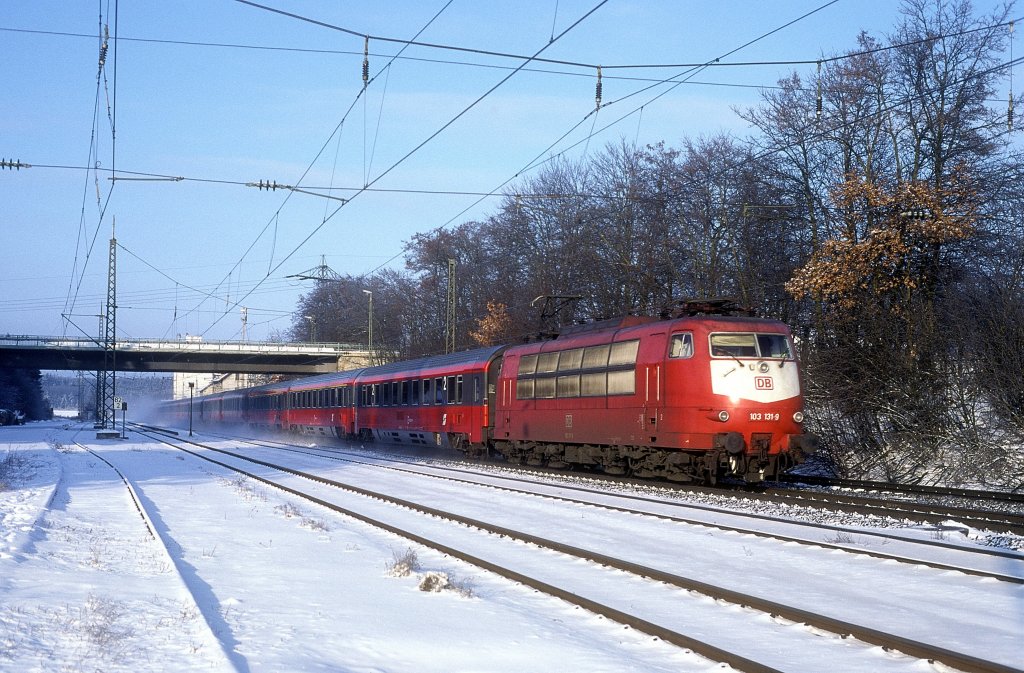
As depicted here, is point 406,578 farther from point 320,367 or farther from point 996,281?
point 320,367

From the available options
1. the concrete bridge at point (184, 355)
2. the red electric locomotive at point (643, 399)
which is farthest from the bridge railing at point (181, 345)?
the red electric locomotive at point (643, 399)

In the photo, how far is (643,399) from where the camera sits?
19797mm

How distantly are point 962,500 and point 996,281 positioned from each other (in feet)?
21.5

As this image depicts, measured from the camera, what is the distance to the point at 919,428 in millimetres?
22141

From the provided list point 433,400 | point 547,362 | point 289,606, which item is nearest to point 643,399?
point 547,362

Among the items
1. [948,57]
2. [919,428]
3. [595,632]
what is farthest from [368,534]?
[948,57]

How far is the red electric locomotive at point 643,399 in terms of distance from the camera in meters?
18.5

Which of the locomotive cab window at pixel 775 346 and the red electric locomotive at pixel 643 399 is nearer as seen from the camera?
the red electric locomotive at pixel 643 399

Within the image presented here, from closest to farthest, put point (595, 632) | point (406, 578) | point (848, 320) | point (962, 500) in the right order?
1. point (595, 632)
2. point (406, 578)
3. point (962, 500)
4. point (848, 320)

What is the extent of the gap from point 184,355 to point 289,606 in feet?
259

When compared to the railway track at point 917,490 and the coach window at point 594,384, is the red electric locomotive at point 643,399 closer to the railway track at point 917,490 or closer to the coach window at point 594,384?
the coach window at point 594,384

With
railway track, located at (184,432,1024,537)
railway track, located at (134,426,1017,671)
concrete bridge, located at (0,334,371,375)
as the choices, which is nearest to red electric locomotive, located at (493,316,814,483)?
railway track, located at (184,432,1024,537)

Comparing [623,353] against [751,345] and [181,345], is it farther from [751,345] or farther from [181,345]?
[181,345]

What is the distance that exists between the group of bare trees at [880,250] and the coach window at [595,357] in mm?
5040
